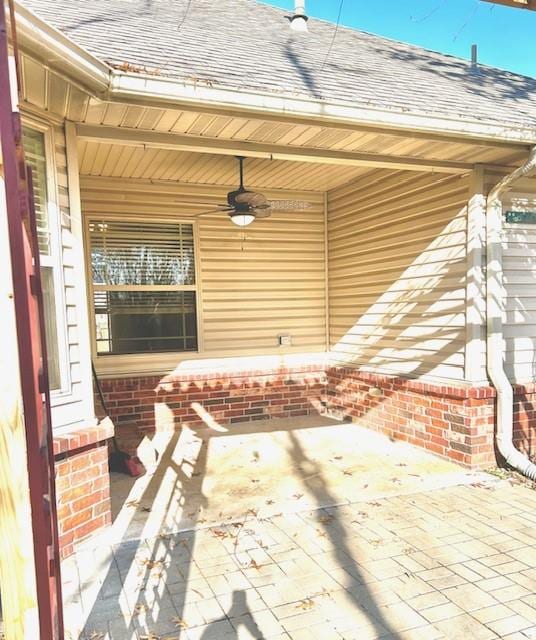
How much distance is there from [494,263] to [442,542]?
251 centimetres

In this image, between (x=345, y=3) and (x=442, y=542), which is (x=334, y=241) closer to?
(x=345, y=3)

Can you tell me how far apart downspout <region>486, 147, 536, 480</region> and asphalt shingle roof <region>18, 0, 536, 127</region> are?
798 millimetres

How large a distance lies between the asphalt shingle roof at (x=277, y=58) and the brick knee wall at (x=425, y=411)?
8.12ft

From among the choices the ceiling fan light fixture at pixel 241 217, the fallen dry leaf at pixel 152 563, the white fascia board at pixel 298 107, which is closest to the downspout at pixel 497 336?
the white fascia board at pixel 298 107

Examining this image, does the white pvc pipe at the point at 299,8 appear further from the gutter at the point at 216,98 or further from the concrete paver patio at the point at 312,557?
the concrete paver patio at the point at 312,557

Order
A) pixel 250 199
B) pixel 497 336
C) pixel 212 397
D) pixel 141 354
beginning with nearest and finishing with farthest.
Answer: pixel 497 336 < pixel 250 199 < pixel 141 354 < pixel 212 397

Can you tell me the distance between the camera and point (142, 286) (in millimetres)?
5605

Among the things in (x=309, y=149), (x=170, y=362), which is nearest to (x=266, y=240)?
(x=170, y=362)

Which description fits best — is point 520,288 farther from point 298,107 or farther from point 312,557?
point 312,557

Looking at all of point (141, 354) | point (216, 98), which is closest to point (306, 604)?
point (216, 98)

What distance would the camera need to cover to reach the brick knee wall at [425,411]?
4.16m

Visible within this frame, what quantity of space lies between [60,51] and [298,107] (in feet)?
4.98

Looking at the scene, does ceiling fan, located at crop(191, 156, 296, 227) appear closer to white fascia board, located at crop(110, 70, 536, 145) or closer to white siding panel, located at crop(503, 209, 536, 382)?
white fascia board, located at crop(110, 70, 536, 145)

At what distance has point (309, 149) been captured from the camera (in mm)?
3729
